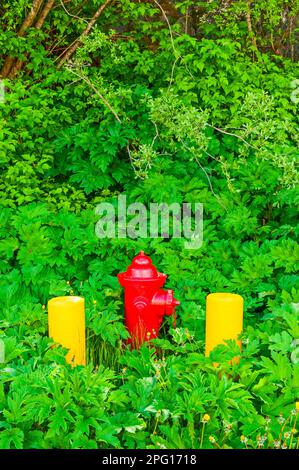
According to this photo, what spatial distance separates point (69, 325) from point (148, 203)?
5.84 feet

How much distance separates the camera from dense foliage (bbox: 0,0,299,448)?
99.4 inches

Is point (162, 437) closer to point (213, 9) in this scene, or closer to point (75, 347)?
point (75, 347)

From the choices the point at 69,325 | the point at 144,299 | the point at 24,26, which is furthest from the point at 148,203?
the point at 24,26

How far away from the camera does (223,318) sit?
9.68ft

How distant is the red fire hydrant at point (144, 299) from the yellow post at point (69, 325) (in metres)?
0.42

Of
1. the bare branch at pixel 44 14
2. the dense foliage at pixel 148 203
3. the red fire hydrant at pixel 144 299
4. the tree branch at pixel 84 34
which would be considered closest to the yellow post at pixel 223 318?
the dense foliage at pixel 148 203

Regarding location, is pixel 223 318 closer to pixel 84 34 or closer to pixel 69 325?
pixel 69 325

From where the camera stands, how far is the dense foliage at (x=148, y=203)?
8.29 feet

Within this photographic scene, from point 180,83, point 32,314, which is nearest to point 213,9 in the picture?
point 180,83

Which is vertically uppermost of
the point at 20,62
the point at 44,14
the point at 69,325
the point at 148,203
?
the point at 44,14

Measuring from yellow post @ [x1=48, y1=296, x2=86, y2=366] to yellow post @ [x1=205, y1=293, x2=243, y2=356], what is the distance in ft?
2.15

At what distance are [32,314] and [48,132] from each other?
2.51 meters

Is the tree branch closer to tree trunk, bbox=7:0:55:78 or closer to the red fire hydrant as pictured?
tree trunk, bbox=7:0:55:78

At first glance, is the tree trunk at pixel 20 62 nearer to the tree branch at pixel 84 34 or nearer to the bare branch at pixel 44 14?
the bare branch at pixel 44 14
